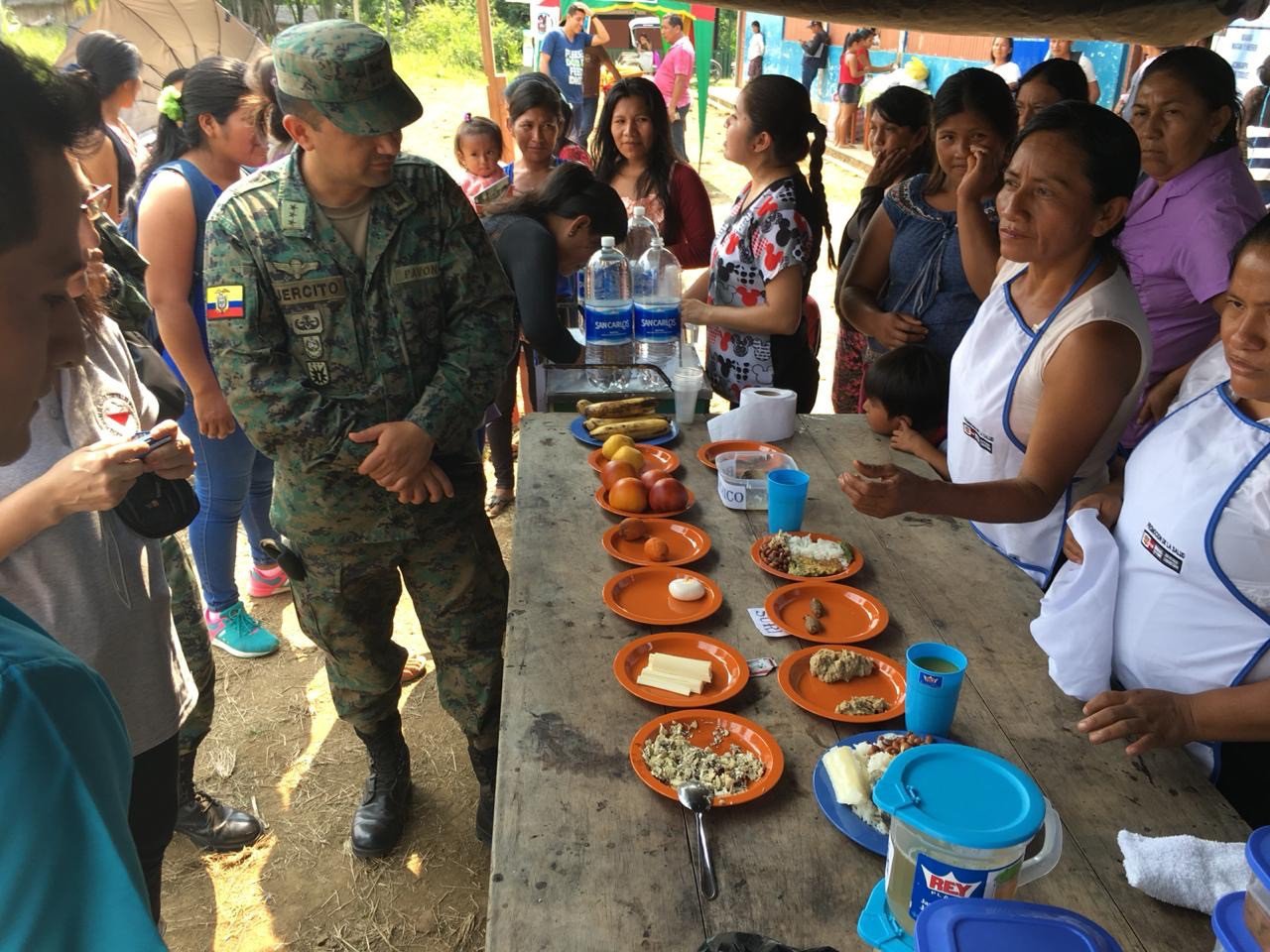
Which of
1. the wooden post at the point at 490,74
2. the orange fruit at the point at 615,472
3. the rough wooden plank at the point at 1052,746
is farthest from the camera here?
the wooden post at the point at 490,74

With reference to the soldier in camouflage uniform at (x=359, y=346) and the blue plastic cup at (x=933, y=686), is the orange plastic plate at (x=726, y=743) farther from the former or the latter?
the soldier in camouflage uniform at (x=359, y=346)

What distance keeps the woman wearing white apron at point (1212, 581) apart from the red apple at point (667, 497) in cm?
104

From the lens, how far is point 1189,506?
1.46 m

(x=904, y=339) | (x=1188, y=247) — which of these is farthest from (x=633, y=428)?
(x=1188, y=247)

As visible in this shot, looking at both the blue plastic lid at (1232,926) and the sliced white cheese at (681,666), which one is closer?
the blue plastic lid at (1232,926)

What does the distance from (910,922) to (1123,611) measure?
83 centimetres

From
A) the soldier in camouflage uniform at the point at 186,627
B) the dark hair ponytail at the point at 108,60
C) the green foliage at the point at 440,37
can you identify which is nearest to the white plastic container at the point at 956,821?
the soldier in camouflage uniform at the point at 186,627

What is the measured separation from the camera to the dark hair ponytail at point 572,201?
3.10m

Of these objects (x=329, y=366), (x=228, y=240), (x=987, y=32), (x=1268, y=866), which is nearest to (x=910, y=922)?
(x=1268, y=866)

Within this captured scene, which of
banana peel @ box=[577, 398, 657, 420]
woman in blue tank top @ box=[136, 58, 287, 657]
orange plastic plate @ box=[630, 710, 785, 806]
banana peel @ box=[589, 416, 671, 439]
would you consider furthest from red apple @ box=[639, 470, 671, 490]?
woman in blue tank top @ box=[136, 58, 287, 657]

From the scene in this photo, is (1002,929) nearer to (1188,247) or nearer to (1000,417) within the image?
(1000,417)

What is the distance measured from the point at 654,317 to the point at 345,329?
4.60 feet

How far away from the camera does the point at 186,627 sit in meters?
2.24

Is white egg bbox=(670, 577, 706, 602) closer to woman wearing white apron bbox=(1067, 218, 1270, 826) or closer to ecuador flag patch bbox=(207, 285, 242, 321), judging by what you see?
woman wearing white apron bbox=(1067, 218, 1270, 826)
